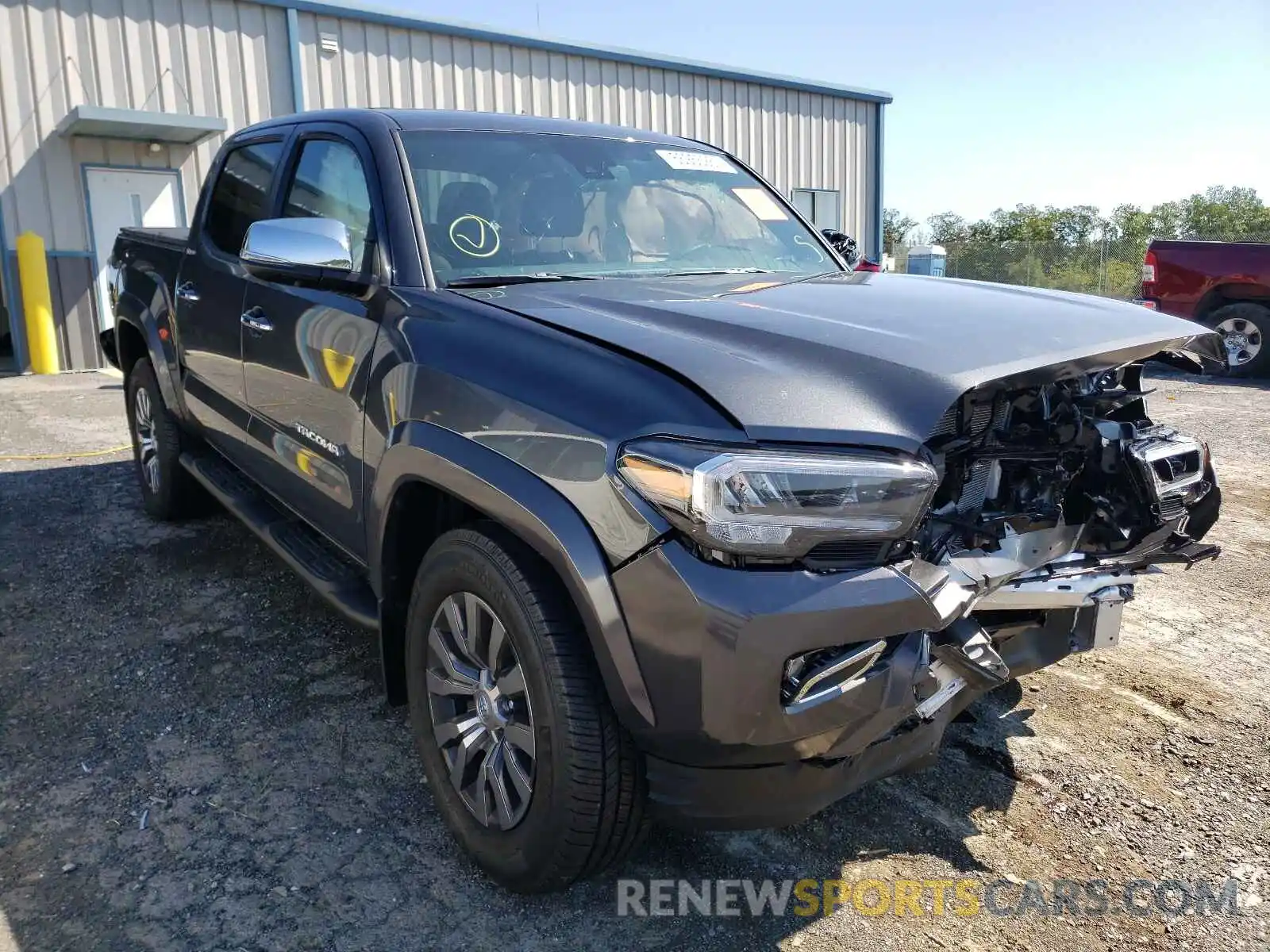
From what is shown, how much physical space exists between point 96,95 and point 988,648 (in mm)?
12616

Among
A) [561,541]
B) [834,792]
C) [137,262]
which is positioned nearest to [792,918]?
[834,792]

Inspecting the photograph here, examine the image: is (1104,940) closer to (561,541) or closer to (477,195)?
(561,541)

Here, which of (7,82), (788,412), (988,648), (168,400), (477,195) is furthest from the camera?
(7,82)

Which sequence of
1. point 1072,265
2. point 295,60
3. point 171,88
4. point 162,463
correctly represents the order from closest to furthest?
point 162,463 < point 171,88 < point 295,60 < point 1072,265

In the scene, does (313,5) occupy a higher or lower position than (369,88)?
higher

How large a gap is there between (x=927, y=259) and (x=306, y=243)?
15.8 m

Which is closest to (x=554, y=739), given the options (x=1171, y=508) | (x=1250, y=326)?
(x=1171, y=508)

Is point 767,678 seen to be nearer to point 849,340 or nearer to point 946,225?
point 849,340

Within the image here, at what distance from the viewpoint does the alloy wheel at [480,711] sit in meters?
2.16

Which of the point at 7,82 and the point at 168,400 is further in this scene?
the point at 7,82

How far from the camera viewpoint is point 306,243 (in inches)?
106

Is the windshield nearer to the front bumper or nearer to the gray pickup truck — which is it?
the gray pickup truck

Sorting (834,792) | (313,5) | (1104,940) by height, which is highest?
(313,5)

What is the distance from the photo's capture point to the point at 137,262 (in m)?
4.93
